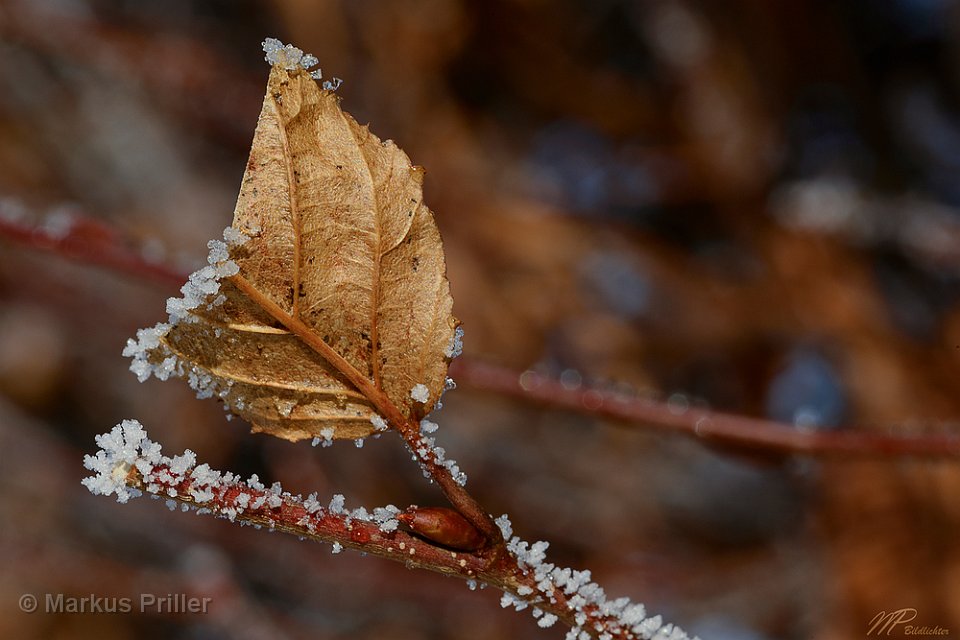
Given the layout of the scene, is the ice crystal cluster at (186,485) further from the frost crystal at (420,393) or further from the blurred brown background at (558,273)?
the blurred brown background at (558,273)

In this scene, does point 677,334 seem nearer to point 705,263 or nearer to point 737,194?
point 705,263

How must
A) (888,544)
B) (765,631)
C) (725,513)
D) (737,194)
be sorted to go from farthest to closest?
1. (737,194)
2. (725,513)
3. (765,631)
4. (888,544)

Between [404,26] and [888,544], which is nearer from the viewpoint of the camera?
[888,544]

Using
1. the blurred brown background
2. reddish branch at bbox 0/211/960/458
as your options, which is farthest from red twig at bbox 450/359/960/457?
the blurred brown background

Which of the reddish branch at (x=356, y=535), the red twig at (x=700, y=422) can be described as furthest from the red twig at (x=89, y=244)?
the reddish branch at (x=356, y=535)

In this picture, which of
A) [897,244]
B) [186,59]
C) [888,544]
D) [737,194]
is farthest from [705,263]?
[186,59]

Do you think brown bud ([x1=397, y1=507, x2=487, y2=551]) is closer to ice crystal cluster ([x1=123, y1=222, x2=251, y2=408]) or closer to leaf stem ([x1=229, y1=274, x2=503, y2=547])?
leaf stem ([x1=229, y1=274, x2=503, y2=547])

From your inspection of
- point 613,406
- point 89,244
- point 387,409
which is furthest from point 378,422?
point 89,244
